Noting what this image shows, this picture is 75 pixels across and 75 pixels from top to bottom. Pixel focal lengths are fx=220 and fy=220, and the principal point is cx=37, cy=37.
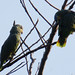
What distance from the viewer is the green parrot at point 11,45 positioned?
181 inches

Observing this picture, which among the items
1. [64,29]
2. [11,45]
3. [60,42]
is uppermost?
[64,29]

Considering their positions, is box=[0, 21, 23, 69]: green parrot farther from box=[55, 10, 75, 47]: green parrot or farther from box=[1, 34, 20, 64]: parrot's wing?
box=[55, 10, 75, 47]: green parrot

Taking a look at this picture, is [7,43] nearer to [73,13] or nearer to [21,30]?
[21,30]

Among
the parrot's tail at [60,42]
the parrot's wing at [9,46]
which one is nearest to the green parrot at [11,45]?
the parrot's wing at [9,46]

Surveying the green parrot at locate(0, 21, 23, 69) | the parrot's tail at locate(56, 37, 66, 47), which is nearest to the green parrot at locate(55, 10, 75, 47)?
the parrot's tail at locate(56, 37, 66, 47)

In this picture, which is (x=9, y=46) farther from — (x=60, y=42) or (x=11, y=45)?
(x=60, y=42)

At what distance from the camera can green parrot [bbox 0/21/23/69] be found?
15.0 feet

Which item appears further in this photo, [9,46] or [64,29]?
[9,46]

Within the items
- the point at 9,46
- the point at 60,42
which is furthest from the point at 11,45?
the point at 60,42

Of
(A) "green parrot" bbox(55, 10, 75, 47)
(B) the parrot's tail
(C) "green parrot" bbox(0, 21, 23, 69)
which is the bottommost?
(C) "green parrot" bbox(0, 21, 23, 69)

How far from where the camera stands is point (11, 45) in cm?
503

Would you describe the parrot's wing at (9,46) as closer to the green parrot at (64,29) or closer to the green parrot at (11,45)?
the green parrot at (11,45)

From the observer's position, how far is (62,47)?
3.20m

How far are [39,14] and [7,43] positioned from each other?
6.69ft
